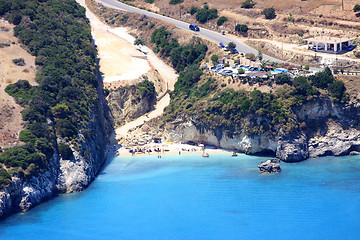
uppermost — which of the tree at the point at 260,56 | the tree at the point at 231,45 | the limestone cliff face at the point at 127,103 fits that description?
the tree at the point at 231,45

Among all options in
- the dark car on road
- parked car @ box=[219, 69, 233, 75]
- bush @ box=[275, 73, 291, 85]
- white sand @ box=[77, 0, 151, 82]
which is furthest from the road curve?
bush @ box=[275, 73, 291, 85]

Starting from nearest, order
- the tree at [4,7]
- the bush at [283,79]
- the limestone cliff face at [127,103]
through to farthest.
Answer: the bush at [283,79] < the limestone cliff face at [127,103] < the tree at [4,7]

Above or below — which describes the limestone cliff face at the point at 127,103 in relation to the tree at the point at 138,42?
below

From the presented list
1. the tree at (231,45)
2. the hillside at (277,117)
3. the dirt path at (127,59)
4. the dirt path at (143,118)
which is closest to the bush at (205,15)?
the dirt path at (127,59)

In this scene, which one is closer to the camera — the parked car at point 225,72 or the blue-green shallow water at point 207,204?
the blue-green shallow water at point 207,204

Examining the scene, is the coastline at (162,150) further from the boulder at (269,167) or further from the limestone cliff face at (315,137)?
the boulder at (269,167)

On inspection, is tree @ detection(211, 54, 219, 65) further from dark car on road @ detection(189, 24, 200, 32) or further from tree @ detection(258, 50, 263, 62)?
dark car on road @ detection(189, 24, 200, 32)

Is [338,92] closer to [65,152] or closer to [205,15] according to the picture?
[65,152]
